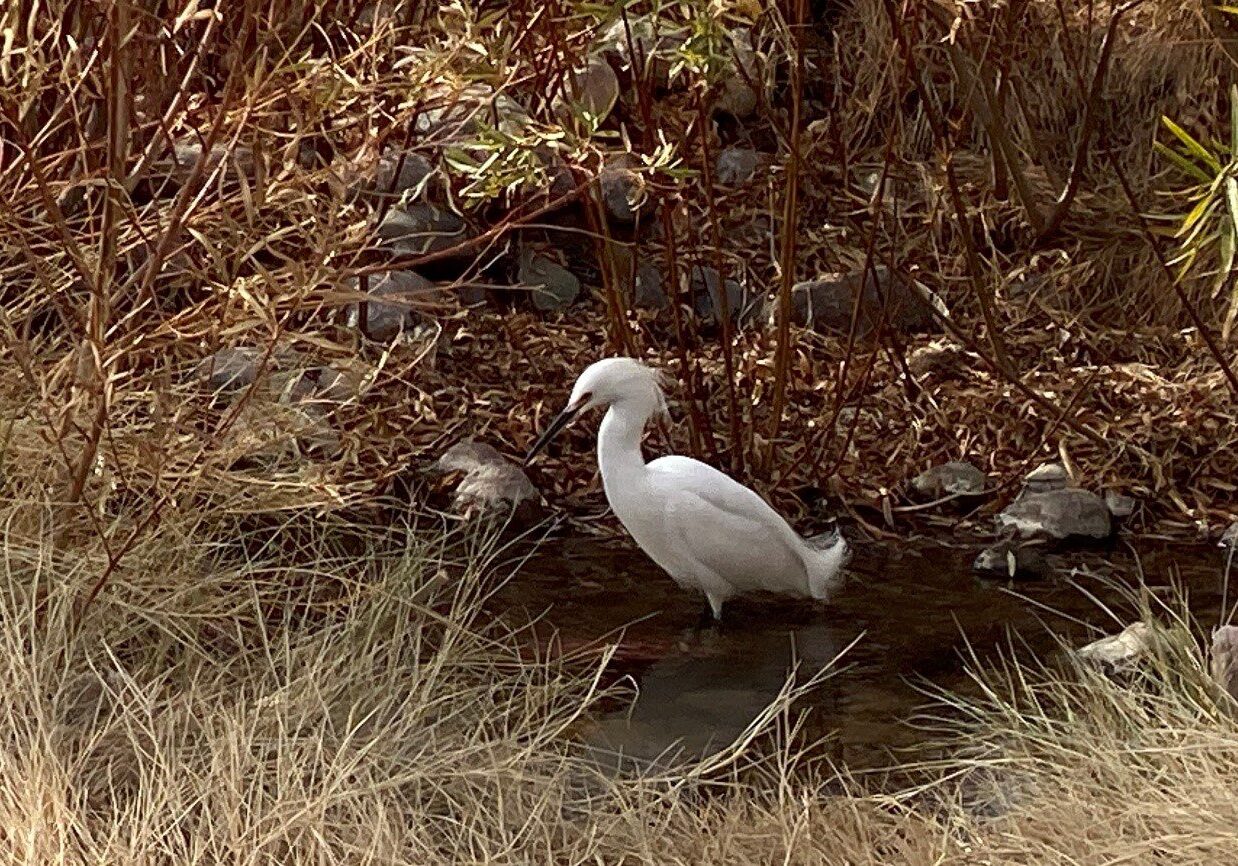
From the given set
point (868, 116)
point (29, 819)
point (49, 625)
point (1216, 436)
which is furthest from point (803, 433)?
point (29, 819)

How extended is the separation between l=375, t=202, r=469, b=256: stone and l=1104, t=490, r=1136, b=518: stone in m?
2.07

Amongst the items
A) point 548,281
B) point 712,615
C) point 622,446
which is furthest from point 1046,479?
point 548,281

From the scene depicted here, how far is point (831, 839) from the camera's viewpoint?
3.00m

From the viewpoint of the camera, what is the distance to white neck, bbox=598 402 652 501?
4.55 meters

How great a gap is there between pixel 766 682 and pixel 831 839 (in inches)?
43.7

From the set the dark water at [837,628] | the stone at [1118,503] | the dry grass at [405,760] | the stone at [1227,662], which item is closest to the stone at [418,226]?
the dark water at [837,628]

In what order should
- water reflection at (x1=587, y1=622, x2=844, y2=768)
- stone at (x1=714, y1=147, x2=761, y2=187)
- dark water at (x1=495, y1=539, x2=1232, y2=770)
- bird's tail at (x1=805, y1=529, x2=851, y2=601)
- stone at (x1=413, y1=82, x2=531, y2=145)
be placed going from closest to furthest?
1. stone at (x1=413, y1=82, x2=531, y2=145)
2. water reflection at (x1=587, y1=622, x2=844, y2=768)
3. dark water at (x1=495, y1=539, x2=1232, y2=770)
4. bird's tail at (x1=805, y1=529, x2=851, y2=601)
5. stone at (x1=714, y1=147, x2=761, y2=187)

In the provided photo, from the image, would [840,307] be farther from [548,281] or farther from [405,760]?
[405,760]

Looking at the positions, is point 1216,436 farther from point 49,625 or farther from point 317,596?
point 49,625

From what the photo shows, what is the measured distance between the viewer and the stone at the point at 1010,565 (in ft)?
15.3

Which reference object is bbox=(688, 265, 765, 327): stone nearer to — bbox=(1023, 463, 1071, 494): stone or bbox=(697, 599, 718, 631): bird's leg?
bbox=(1023, 463, 1071, 494): stone

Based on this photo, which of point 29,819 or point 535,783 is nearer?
point 29,819

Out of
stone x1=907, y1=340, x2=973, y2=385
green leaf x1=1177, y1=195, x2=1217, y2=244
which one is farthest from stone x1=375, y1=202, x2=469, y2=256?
green leaf x1=1177, y1=195, x2=1217, y2=244

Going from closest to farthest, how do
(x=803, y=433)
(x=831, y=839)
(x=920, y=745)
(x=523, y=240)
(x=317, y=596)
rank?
(x=831, y=839), (x=920, y=745), (x=317, y=596), (x=803, y=433), (x=523, y=240)
